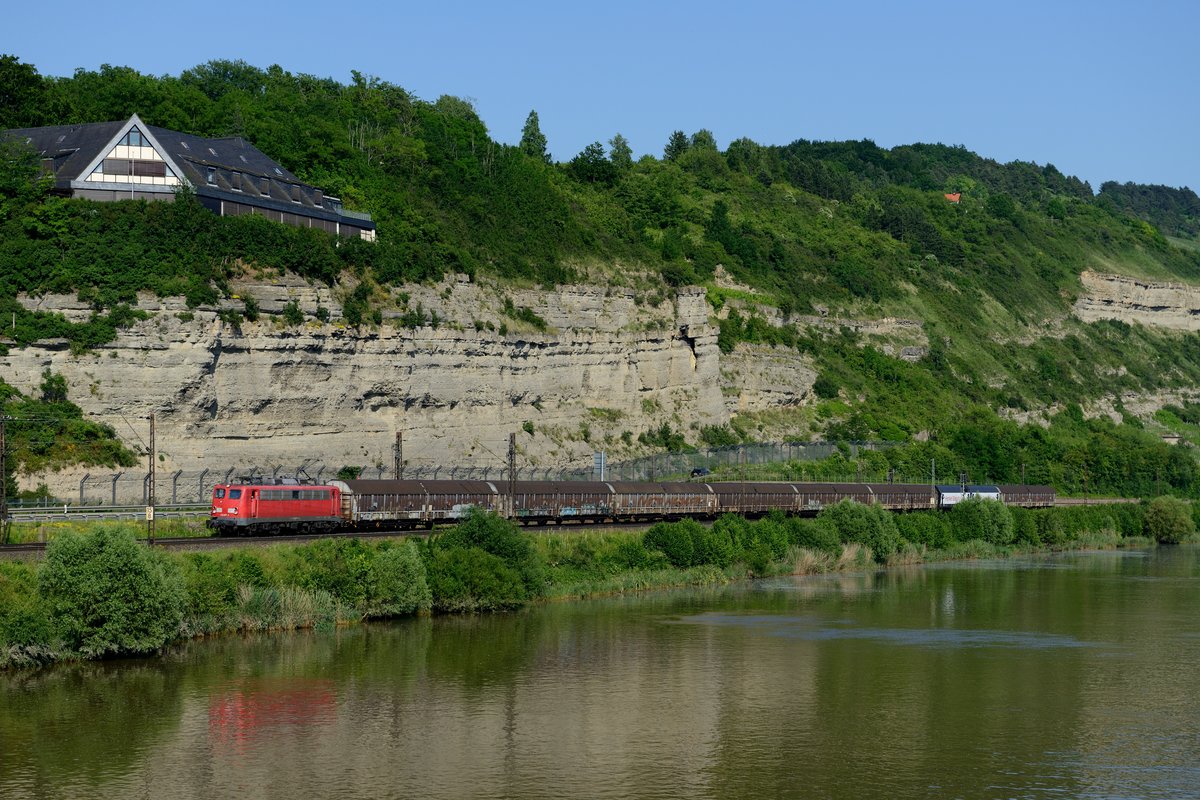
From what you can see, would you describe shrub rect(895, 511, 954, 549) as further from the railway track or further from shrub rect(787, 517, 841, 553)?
the railway track

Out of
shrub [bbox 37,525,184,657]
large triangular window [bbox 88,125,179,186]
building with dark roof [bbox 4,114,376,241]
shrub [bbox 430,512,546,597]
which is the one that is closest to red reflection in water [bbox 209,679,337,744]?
shrub [bbox 37,525,184,657]

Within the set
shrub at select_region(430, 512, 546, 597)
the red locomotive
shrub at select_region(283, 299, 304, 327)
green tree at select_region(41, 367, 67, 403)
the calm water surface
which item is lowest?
the calm water surface

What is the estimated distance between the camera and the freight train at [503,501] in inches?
2235

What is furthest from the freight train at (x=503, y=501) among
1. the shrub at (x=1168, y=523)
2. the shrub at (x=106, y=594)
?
the shrub at (x=1168, y=523)

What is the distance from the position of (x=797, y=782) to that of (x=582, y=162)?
353 feet

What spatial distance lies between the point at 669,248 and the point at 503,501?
183 feet

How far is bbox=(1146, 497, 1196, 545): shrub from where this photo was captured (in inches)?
4188

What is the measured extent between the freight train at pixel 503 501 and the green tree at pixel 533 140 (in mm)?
59179

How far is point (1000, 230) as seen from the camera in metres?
188

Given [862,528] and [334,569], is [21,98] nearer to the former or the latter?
[334,569]

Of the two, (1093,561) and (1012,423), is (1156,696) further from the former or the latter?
(1012,423)

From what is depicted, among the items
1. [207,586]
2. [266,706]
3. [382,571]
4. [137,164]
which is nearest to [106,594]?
[207,586]

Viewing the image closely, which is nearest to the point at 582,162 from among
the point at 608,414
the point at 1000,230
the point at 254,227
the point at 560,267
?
the point at 560,267

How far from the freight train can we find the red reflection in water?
16.3 meters
